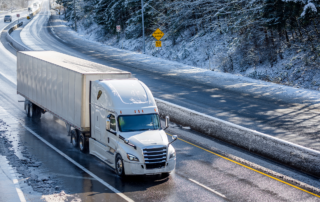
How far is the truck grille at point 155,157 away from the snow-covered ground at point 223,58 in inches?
736

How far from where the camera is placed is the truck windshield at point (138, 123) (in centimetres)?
1246

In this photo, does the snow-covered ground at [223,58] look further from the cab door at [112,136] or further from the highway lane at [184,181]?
the cab door at [112,136]

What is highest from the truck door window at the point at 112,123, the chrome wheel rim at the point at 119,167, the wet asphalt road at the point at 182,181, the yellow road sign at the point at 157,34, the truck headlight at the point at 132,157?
the yellow road sign at the point at 157,34

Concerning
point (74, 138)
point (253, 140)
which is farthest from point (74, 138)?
point (253, 140)

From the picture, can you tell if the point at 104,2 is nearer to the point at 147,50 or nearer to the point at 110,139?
the point at 147,50

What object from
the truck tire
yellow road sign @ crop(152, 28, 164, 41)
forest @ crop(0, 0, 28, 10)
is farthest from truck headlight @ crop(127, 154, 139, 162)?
forest @ crop(0, 0, 28, 10)

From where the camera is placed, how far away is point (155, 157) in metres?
11.7

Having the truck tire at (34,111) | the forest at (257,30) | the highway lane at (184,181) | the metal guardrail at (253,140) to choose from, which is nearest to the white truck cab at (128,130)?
the highway lane at (184,181)

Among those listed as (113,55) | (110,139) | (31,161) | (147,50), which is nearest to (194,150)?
(110,139)

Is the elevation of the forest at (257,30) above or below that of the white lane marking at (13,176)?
above

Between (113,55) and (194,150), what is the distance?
97.2ft

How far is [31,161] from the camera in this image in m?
13.9

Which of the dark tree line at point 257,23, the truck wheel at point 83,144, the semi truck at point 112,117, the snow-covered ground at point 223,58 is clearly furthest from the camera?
the snow-covered ground at point 223,58

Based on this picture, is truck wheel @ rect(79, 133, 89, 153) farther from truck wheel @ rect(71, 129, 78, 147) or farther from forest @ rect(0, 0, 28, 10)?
forest @ rect(0, 0, 28, 10)
